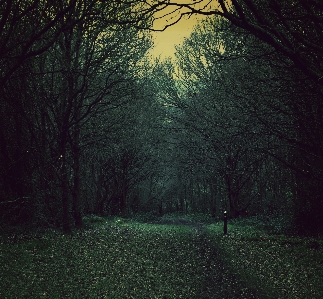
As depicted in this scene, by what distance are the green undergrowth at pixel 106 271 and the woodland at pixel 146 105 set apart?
6.39ft

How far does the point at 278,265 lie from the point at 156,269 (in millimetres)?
3892

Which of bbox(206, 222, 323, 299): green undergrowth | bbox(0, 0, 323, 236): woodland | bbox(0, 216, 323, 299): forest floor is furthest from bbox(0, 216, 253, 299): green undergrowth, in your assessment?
bbox(0, 0, 323, 236): woodland

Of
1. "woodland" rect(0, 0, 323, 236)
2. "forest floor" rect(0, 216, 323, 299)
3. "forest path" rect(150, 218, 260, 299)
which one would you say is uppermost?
"woodland" rect(0, 0, 323, 236)

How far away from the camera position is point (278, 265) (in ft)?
38.1

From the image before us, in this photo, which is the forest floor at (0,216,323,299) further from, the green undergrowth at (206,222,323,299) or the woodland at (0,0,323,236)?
the woodland at (0,0,323,236)

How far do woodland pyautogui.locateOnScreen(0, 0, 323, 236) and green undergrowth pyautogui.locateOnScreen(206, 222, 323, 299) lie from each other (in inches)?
127

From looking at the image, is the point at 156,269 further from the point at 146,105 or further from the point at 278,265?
the point at 146,105

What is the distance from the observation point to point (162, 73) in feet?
129

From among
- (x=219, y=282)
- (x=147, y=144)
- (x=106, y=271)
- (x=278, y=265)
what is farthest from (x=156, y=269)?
(x=147, y=144)

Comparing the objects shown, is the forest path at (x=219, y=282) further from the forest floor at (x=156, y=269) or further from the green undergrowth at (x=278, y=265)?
the green undergrowth at (x=278, y=265)

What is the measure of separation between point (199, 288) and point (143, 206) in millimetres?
48132

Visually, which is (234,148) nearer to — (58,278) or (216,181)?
(216,181)

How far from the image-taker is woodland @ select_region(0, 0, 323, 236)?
Result: 1000cm

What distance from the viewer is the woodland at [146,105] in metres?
10.0
